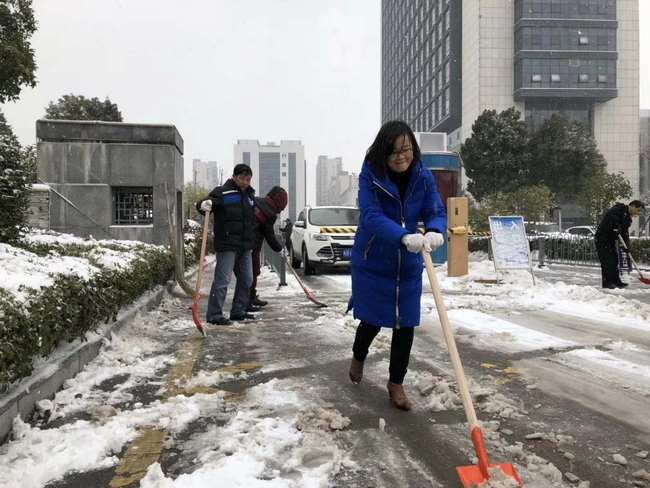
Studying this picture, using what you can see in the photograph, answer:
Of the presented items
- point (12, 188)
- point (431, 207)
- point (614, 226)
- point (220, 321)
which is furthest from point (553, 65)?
point (431, 207)

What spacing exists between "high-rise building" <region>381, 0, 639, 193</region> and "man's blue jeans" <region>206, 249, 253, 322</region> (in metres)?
54.9

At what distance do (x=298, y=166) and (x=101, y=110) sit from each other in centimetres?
8732

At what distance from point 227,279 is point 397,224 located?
143 inches

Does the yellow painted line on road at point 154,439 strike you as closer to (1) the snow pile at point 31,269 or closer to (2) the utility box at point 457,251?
(1) the snow pile at point 31,269

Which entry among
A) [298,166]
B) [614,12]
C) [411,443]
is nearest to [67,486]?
[411,443]

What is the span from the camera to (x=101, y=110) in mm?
35719

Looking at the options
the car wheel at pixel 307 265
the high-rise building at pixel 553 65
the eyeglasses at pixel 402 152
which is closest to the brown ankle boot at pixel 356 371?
the eyeglasses at pixel 402 152

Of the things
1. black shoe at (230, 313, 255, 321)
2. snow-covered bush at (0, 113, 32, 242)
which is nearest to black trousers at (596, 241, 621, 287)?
black shoe at (230, 313, 255, 321)

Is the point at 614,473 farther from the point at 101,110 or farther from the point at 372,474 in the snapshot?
the point at 101,110

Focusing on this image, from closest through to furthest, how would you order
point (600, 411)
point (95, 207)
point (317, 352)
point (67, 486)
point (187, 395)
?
point (67, 486)
point (600, 411)
point (187, 395)
point (317, 352)
point (95, 207)

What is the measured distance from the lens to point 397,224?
10.9 feet

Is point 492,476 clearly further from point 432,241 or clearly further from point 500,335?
point 500,335

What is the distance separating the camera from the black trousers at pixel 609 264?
10430 millimetres

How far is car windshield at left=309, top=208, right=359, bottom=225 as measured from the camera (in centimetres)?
1419
